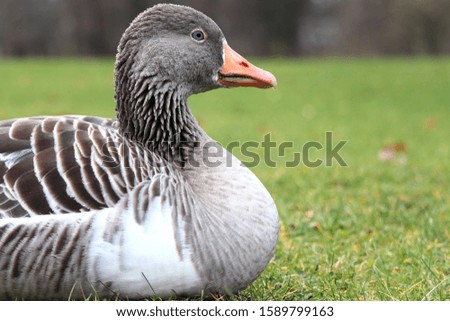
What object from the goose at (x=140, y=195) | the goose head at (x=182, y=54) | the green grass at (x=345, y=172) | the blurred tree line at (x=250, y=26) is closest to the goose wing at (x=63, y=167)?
the goose at (x=140, y=195)

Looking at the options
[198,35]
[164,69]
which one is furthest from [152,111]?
[198,35]

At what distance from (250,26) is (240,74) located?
2921cm

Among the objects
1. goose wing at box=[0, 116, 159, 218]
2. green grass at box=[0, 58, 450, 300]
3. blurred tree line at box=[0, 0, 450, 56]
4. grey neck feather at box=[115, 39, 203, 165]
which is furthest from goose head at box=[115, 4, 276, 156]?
blurred tree line at box=[0, 0, 450, 56]

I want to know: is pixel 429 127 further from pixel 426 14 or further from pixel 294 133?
pixel 426 14

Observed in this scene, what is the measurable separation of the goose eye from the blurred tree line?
27.2m

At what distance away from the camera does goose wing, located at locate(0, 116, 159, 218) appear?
113 inches

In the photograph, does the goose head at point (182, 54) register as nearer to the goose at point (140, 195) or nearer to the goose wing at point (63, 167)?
the goose at point (140, 195)

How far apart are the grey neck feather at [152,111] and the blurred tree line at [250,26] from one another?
27.4 meters

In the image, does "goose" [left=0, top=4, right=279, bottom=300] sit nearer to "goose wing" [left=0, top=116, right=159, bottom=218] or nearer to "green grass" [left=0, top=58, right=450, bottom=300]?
"goose wing" [left=0, top=116, right=159, bottom=218]

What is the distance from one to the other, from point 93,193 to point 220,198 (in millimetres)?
645

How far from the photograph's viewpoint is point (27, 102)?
540 inches

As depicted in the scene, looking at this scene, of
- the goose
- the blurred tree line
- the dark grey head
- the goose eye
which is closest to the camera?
the goose

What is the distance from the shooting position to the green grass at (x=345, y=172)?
3656 mm

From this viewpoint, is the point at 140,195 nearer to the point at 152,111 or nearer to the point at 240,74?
the point at 152,111
